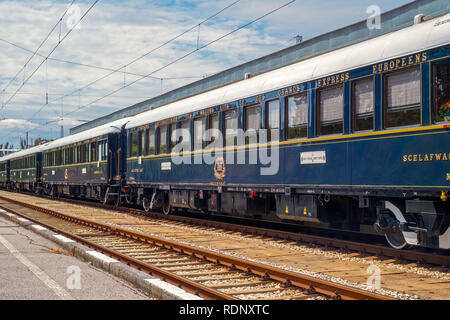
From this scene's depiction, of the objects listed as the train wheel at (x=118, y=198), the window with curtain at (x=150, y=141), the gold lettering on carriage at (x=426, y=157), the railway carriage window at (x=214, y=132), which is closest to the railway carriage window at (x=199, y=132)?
the railway carriage window at (x=214, y=132)

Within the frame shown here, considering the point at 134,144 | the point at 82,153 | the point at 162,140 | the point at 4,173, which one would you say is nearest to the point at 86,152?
the point at 82,153

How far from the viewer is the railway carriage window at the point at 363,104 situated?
896 cm

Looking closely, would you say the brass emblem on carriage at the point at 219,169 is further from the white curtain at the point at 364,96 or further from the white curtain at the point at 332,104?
the white curtain at the point at 364,96

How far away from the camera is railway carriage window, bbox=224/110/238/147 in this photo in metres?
12.9

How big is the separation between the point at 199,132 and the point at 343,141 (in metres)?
5.87

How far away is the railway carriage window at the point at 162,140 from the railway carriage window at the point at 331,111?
745 cm

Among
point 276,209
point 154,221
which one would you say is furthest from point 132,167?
point 276,209

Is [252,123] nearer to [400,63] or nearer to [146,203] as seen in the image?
[400,63]

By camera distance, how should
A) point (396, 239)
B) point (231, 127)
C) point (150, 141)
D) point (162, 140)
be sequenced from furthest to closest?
point (150, 141)
point (162, 140)
point (231, 127)
point (396, 239)

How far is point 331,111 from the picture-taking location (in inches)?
388

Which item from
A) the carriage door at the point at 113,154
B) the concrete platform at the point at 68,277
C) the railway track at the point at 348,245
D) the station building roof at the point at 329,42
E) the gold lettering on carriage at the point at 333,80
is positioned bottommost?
the concrete platform at the point at 68,277

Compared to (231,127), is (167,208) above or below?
below

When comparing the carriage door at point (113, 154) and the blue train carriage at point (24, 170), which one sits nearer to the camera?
the carriage door at point (113, 154)

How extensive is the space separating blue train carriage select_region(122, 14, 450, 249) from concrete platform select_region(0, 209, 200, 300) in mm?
4035
